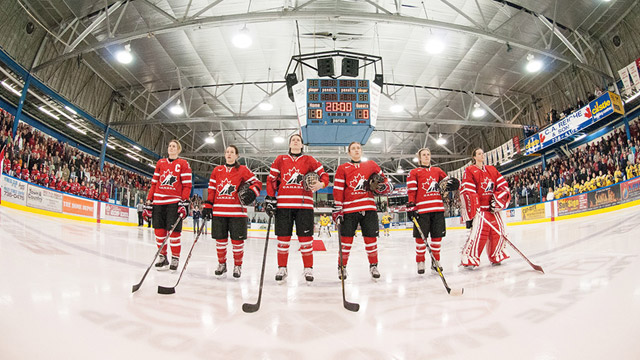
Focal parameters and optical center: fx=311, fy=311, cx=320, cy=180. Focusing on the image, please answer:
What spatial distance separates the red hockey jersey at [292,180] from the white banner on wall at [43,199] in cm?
1175

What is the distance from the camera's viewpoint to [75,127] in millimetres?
16172

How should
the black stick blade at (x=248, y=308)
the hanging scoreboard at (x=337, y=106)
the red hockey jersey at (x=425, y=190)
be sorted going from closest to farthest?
the black stick blade at (x=248, y=308), the red hockey jersey at (x=425, y=190), the hanging scoreboard at (x=337, y=106)

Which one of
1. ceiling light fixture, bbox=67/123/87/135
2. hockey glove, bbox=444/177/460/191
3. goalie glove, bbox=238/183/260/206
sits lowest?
goalie glove, bbox=238/183/260/206

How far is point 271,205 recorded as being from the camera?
357 cm

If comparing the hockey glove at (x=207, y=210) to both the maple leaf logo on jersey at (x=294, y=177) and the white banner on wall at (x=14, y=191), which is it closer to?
the maple leaf logo on jersey at (x=294, y=177)

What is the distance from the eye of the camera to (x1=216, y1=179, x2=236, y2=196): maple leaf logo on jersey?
3.87 metres

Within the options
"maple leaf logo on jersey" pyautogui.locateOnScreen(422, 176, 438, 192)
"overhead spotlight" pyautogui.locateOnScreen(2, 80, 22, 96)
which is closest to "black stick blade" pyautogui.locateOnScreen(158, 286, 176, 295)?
"maple leaf logo on jersey" pyautogui.locateOnScreen(422, 176, 438, 192)

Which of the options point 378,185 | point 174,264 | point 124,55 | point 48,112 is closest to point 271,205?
point 378,185

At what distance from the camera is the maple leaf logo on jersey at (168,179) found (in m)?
4.17

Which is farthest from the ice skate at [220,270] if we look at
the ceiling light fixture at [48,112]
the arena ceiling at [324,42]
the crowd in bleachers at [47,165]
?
the ceiling light fixture at [48,112]

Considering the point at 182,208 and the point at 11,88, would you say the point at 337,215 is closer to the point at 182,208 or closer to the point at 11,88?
the point at 182,208

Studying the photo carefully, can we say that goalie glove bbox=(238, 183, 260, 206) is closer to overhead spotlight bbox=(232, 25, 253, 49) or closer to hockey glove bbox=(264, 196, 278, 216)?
hockey glove bbox=(264, 196, 278, 216)

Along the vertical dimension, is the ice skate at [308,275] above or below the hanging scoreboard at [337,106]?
below

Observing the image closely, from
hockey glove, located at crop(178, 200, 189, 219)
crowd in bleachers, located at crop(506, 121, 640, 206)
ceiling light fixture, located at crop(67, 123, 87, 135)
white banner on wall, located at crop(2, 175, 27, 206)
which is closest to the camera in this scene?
hockey glove, located at crop(178, 200, 189, 219)
